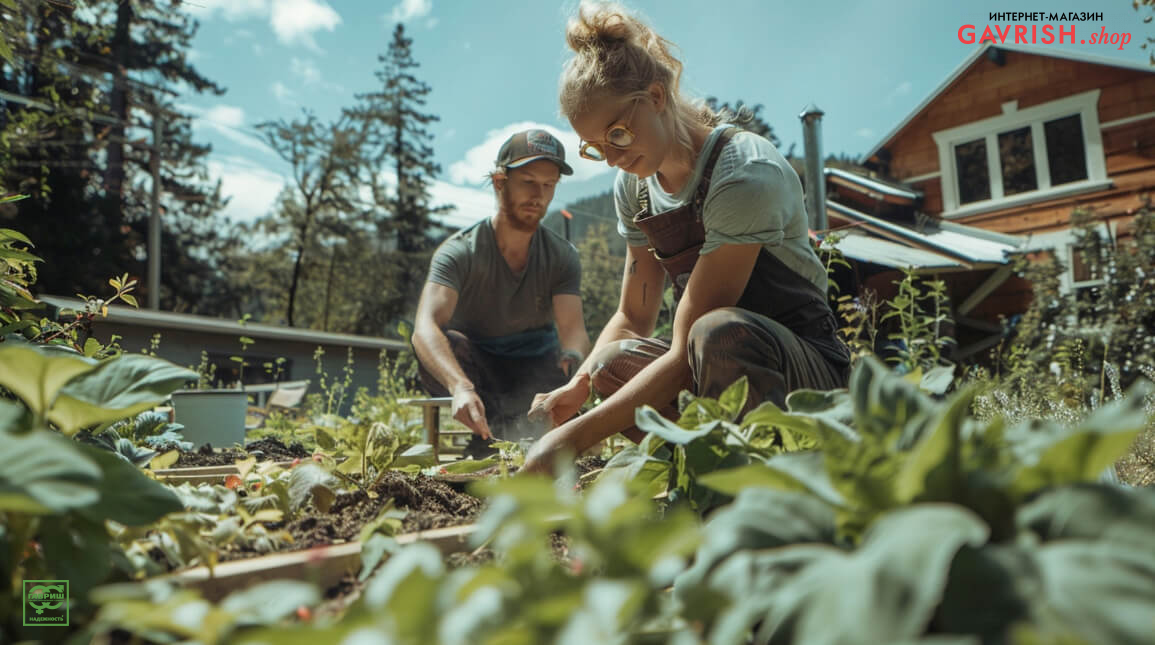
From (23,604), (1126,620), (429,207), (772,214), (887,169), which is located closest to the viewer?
(1126,620)

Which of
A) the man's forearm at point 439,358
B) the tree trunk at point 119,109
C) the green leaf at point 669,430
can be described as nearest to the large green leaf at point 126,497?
the green leaf at point 669,430

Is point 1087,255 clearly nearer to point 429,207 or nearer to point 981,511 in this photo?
point 981,511

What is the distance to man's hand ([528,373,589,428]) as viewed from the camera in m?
1.91

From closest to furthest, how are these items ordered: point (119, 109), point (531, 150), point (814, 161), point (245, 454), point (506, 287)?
point (245, 454)
point (531, 150)
point (506, 287)
point (814, 161)
point (119, 109)

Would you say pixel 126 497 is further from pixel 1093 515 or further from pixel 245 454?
pixel 245 454

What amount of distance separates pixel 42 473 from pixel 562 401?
1470 millimetres

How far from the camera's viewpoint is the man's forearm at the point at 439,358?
2.90 metres

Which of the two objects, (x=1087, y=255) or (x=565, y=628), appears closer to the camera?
(x=565, y=628)

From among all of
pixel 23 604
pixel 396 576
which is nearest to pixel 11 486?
pixel 23 604

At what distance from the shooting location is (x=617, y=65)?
5.74 ft

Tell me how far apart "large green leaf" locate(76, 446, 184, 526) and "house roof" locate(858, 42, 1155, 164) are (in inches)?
450

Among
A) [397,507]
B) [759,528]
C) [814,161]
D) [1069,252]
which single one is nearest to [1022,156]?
[1069,252]

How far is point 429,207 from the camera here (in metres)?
22.4

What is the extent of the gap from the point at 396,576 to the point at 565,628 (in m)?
0.13
